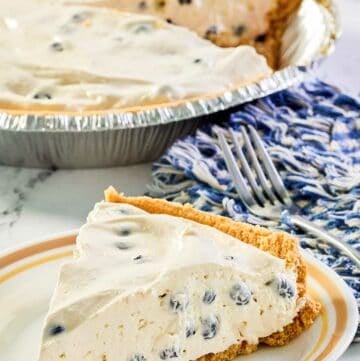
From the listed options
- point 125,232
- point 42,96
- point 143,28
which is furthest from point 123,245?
point 143,28

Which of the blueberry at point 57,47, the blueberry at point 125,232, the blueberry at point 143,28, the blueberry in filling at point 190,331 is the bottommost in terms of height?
the blueberry at point 57,47

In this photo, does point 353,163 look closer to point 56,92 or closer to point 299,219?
point 299,219

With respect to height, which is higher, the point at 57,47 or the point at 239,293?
the point at 239,293

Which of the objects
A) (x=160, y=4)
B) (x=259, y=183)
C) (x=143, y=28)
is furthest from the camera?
(x=160, y=4)

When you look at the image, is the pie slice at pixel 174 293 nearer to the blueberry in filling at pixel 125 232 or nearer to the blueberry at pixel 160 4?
the blueberry in filling at pixel 125 232

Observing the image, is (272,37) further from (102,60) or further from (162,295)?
(162,295)

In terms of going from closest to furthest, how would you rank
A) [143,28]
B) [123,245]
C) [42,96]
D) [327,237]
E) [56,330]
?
1. [56,330]
2. [123,245]
3. [327,237]
4. [42,96]
5. [143,28]

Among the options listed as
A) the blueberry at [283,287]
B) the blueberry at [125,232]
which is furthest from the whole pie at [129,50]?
the blueberry at [283,287]

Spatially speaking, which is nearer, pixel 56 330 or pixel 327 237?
pixel 56 330
